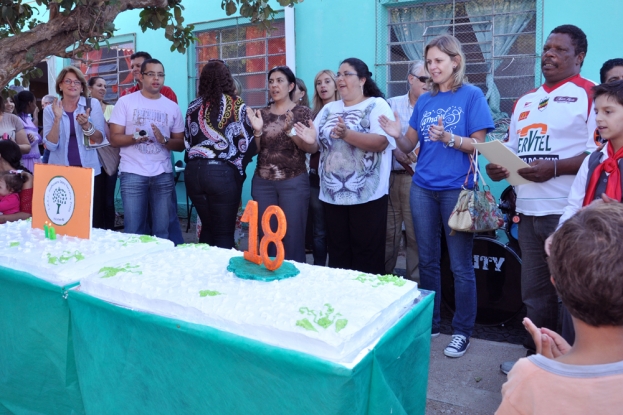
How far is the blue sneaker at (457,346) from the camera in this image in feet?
10.5

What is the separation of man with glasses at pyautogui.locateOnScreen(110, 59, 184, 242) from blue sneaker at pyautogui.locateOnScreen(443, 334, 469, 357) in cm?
242

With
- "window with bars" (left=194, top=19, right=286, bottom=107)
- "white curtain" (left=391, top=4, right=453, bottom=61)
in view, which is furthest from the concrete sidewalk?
"window with bars" (left=194, top=19, right=286, bottom=107)

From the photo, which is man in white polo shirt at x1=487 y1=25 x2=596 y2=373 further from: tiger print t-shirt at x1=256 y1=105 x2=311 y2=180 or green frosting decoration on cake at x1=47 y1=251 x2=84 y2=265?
green frosting decoration on cake at x1=47 y1=251 x2=84 y2=265

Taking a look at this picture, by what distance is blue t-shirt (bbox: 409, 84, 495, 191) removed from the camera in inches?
123

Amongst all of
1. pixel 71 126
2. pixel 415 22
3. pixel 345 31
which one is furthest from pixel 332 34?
pixel 71 126

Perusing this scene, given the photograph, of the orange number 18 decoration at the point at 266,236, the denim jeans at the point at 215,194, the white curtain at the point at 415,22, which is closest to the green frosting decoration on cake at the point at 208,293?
the orange number 18 decoration at the point at 266,236

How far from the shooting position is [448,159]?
319 cm

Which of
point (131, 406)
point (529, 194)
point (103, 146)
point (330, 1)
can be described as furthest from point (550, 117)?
point (330, 1)

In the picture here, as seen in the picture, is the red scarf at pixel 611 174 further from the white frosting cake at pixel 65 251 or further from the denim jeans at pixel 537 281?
the white frosting cake at pixel 65 251

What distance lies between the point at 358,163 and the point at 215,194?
1.05m

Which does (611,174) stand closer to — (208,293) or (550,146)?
(550,146)

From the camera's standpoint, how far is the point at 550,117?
2738 mm

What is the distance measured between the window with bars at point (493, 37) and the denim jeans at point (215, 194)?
127 inches

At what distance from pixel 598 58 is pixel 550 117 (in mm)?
3046
